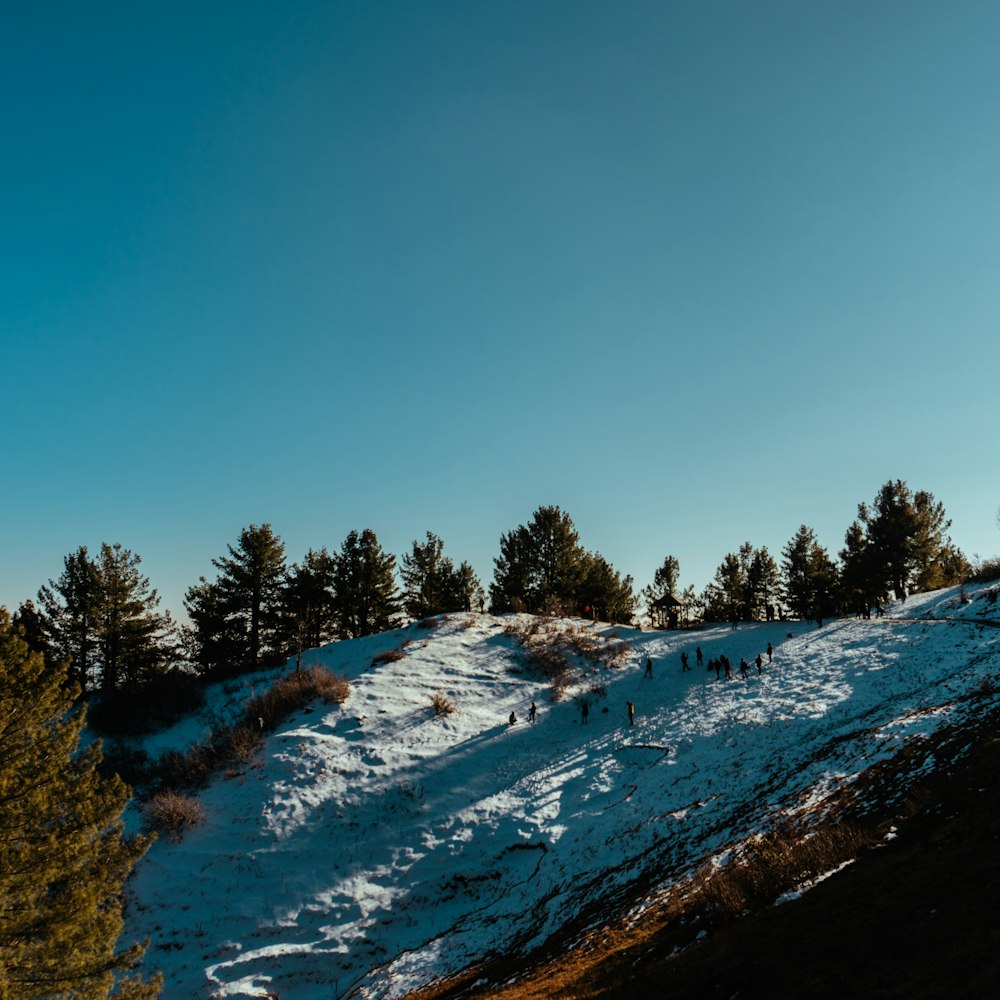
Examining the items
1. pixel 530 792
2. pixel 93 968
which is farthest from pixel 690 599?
pixel 93 968

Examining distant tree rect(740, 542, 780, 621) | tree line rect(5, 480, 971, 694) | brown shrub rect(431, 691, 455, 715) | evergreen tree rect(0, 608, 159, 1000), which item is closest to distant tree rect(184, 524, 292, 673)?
tree line rect(5, 480, 971, 694)

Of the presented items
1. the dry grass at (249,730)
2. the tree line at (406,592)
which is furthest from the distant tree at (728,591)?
the dry grass at (249,730)

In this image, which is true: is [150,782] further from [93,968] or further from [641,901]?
[641,901]

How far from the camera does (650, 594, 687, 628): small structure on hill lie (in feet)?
184

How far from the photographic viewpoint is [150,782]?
81.5 feet

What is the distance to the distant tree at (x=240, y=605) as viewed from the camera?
43.2 m

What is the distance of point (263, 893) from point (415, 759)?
26.6ft

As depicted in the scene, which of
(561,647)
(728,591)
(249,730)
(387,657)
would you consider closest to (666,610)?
(728,591)

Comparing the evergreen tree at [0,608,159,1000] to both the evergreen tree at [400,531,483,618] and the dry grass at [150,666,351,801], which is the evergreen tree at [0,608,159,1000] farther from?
the evergreen tree at [400,531,483,618]

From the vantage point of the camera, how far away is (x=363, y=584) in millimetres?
47719

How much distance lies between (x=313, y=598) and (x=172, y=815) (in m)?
25.4

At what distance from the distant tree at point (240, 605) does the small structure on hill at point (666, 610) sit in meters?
35.8

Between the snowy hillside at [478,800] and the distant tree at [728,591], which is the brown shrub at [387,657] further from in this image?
the distant tree at [728,591]

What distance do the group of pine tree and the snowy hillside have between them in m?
3.32
